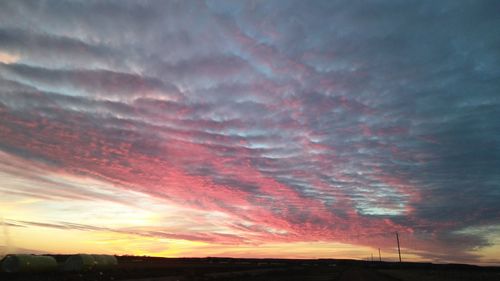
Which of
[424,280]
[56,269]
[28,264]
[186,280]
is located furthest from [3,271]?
[424,280]

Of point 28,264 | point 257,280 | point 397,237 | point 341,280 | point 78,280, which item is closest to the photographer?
point 78,280

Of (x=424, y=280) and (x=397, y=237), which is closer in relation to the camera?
(x=424, y=280)

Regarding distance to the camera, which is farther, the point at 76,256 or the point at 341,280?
the point at 76,256

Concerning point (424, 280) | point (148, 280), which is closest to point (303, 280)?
point (148, 280)

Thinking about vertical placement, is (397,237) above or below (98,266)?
above

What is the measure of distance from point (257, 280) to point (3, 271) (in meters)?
43.7

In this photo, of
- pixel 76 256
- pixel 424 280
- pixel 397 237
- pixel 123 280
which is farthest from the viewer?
pixel 397 237

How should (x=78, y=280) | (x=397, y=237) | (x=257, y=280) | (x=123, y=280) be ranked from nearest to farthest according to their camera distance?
(x=78, y=280) < (x=123, y=280) < (x=257, y=280) < (x=397, y=237)

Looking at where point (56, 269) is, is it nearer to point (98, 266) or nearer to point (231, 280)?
point (98, 266)

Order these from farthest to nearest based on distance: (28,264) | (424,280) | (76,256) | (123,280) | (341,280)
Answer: (424,280) → (76,256) → (341,280) → (28,264) → (123,280)

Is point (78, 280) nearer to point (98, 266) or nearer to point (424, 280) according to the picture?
point (98, 266)

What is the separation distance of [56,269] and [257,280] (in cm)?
4150

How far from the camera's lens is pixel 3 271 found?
61.4m

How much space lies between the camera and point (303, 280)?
6606cm
